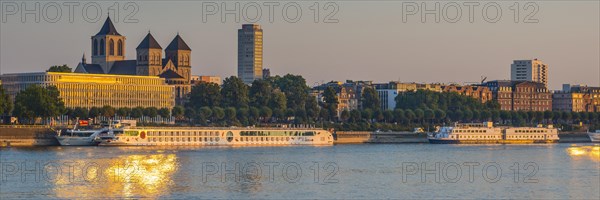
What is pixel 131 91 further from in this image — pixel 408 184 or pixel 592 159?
pixel 408 184

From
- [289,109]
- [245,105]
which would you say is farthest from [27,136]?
[289,109]

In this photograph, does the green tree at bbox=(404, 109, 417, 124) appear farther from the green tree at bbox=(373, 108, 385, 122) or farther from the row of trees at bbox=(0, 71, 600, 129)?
the green tree at bbox=(373, 108, 385, 122)

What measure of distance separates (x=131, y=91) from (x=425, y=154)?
62.7m

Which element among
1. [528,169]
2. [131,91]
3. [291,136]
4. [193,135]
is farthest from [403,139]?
[528,169]

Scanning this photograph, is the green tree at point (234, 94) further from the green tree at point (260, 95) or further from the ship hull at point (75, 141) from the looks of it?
the ship hull at point (75, 141)

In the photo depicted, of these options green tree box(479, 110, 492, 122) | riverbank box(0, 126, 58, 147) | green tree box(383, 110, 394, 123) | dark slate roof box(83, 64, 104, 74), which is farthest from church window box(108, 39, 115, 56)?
riverbank box(0, 126, 58, 147)

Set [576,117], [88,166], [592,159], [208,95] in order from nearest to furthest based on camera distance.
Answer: [88,166], [592,159], [208,95], [576,117]

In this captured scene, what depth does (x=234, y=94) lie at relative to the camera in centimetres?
13925

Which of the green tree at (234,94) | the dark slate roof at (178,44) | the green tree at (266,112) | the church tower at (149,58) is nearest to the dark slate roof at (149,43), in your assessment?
the church tower at (149,58)

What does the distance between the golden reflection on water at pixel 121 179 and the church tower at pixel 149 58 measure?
88.8m

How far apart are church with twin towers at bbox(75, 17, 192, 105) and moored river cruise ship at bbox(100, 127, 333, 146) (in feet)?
173

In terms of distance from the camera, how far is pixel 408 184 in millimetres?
56969

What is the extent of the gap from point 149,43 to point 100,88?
24.6 metres

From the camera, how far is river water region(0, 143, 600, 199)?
5219 centimetres
